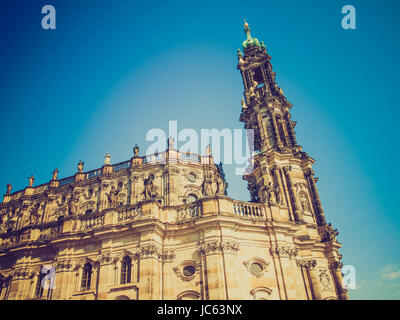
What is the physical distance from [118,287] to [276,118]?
2636 cm

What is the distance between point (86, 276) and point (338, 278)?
22.1 metres

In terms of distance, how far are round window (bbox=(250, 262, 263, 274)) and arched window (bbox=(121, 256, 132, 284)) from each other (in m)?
8.38

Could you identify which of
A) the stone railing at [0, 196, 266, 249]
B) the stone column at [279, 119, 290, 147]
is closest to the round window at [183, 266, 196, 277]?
the stone railing at [0, 196, 266, 249]

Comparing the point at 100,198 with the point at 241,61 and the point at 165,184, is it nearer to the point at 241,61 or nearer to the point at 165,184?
the point at 165,184

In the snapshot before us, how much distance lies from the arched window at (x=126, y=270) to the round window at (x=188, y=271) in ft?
12.0

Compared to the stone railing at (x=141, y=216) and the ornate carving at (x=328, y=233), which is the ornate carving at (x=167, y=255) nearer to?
the stone railing at (x=141, y=216)

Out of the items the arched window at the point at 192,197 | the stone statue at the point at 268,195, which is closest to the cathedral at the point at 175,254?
the stone statue at the point at 268,195

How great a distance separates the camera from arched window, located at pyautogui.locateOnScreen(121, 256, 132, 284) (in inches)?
758

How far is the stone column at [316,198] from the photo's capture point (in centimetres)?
3049

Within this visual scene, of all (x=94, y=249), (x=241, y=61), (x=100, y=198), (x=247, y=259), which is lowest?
(x=247, y=259)

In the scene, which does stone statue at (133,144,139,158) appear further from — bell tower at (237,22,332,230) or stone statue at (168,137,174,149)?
bell tower at (237,22,332,230)

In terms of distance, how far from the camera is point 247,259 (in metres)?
20.7

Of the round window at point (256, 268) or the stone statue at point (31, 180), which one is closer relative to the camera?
the round window at point (256, 268)
